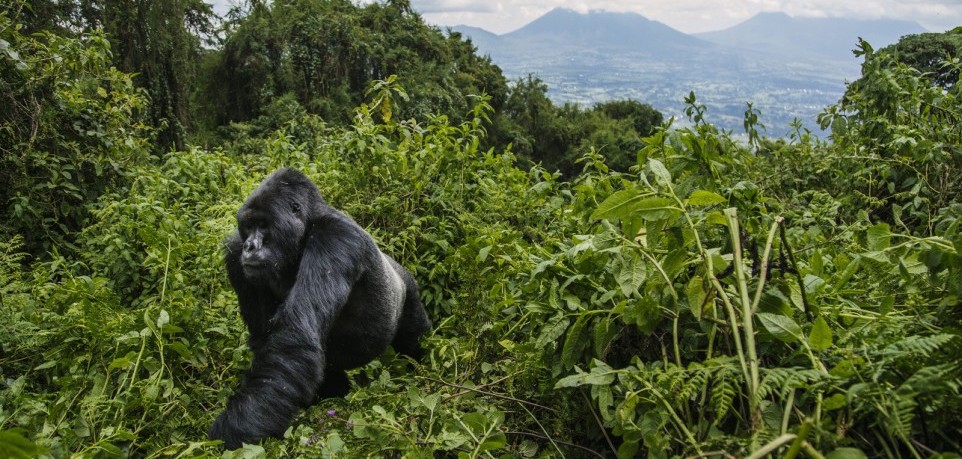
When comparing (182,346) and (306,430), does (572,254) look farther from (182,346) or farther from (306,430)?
(182,346)

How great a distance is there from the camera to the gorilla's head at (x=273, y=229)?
318 cm

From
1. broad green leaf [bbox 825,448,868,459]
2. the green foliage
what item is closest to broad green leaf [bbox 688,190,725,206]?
broad green leaf [bbox 825,448,868,459]

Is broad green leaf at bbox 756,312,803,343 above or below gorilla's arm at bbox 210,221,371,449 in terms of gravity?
above

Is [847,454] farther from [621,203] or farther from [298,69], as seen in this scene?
[298,69]

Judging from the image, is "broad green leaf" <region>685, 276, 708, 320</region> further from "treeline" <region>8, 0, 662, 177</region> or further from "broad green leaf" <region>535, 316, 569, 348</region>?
"treeline" <region>8, 0, 662, 177</region>

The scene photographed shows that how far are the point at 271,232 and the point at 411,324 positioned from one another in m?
1.20

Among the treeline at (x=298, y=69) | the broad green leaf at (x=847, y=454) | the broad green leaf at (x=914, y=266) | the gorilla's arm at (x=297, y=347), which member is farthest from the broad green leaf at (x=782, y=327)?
the treeline at (x=298, y=69)

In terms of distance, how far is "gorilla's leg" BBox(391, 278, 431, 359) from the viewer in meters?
4.05

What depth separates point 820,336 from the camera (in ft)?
4.63

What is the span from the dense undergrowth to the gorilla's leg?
0.54 ft

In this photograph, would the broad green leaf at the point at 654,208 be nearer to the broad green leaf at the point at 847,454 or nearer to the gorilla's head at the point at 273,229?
the broad green leaf at the point at 847,454

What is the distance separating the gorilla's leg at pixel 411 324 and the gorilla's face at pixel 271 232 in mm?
899

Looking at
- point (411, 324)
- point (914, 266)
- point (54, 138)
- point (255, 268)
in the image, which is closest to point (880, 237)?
point (914, 266)

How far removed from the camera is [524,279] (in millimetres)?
2553
